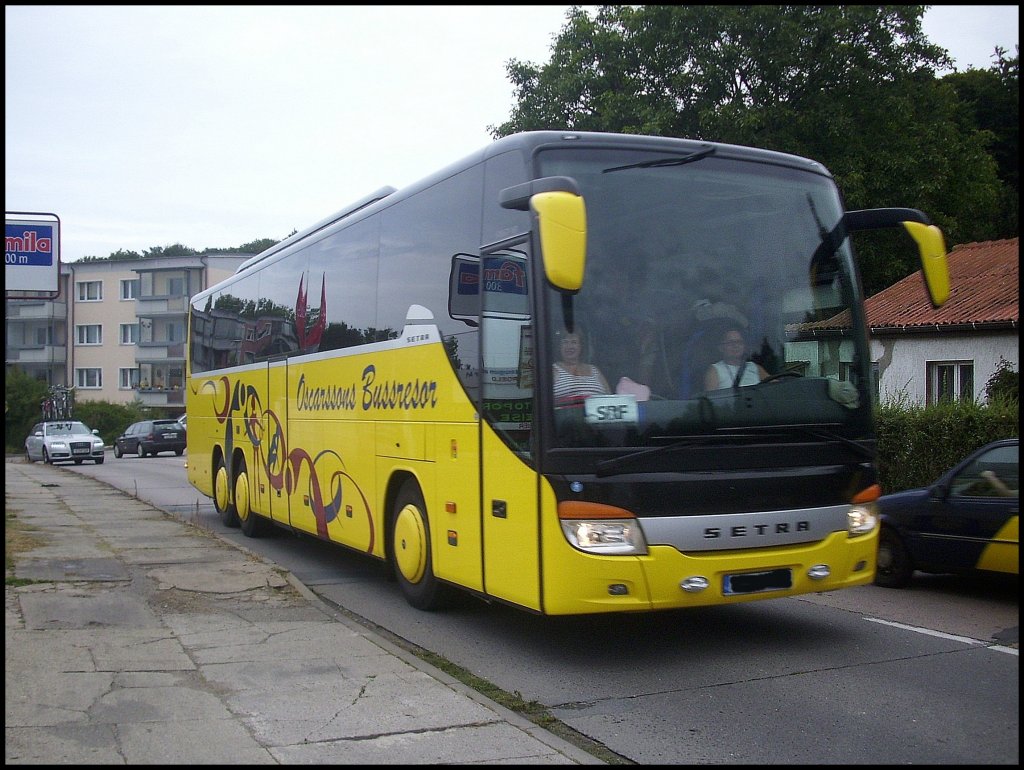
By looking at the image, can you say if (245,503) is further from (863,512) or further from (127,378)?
(127,378)

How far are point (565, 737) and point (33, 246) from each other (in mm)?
7506

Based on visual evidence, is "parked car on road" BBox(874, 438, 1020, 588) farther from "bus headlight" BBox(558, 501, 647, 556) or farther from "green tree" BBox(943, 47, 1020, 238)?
"green tree" BBox(943, 47, 1020, 238)

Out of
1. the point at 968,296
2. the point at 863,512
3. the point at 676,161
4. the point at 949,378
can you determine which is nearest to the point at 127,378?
the point at 968,296

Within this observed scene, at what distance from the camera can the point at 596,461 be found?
632 centimetres

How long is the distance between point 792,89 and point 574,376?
23.0m

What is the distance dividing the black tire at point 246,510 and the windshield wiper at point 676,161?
28.7 ft

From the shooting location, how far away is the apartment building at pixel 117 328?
76.8 metres

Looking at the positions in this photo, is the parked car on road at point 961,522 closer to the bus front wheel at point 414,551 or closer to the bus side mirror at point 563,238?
the bus front wheel at point 414,551

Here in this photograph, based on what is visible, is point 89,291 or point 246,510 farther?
point 89,291

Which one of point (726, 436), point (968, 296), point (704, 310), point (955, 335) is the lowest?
point (726, 436)

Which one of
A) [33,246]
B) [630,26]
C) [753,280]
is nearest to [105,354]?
[630,26]

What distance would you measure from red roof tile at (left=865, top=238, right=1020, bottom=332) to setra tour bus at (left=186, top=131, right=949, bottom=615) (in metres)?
12.8

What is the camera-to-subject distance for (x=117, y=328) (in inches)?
3177

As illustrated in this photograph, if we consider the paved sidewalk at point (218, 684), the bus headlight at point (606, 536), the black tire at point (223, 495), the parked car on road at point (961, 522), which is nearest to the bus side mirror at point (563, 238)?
the bus headlight at point (606, 536)
